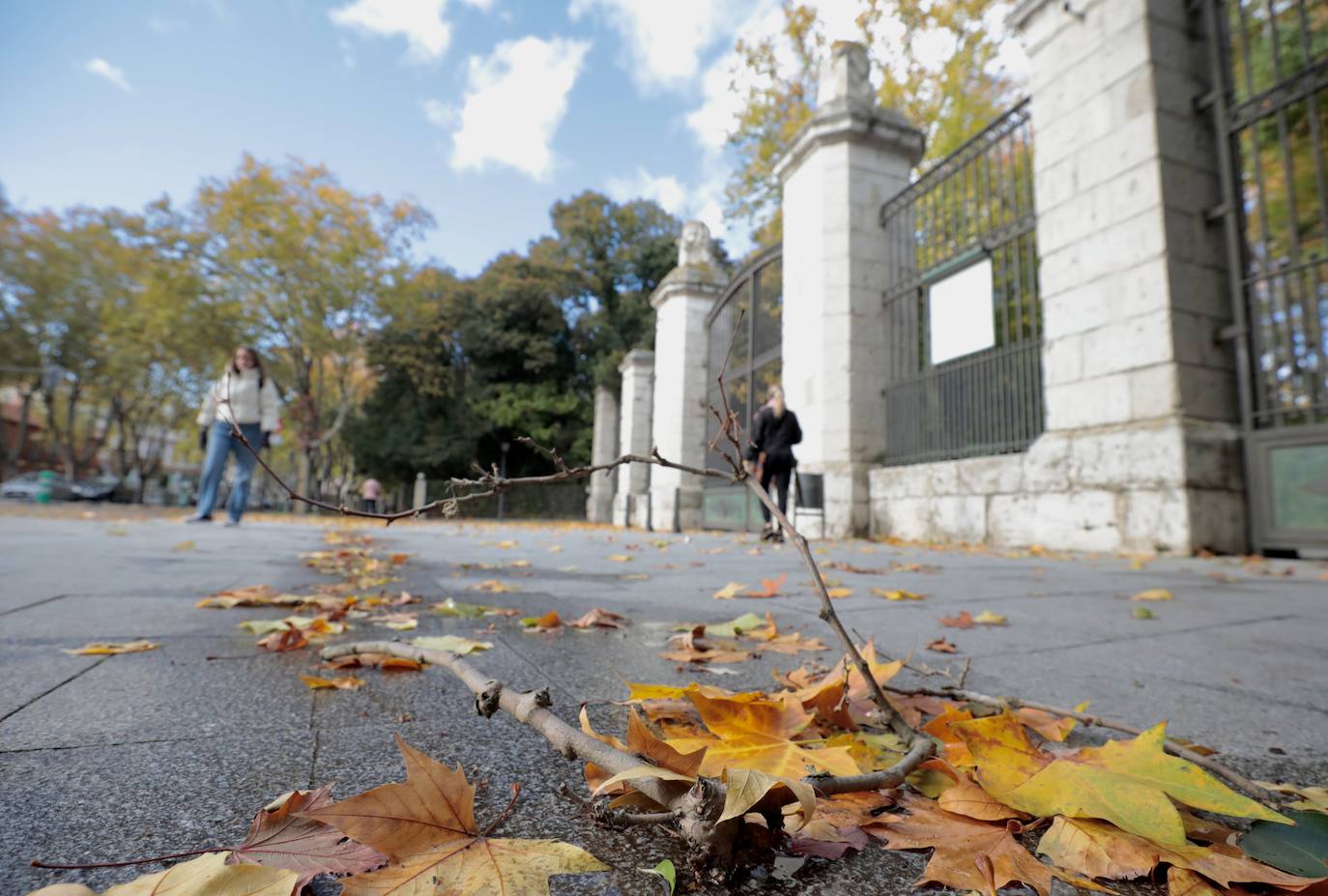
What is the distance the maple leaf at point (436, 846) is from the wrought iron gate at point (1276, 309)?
6132 millimetres

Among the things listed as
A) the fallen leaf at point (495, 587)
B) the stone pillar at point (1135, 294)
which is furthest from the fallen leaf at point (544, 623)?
the stone pillar at point (1135, 294)

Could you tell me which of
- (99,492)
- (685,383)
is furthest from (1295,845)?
(99,492)

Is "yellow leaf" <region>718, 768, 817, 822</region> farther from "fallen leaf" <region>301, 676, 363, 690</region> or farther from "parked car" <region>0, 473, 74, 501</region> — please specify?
"parked car" <region>0, 473, 74, 501</region>

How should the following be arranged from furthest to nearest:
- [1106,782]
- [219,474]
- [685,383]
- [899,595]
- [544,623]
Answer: [685,383]
[219,474]
[899,595]
[544,623]
[1106,782]

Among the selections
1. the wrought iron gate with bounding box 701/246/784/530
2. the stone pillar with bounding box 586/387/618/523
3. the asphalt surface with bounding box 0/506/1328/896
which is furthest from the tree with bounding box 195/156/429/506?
the asphalt surface with bounding box 0/506/1328/896

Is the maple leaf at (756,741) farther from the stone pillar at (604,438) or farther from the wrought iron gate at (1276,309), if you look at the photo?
the stone pillar at (604,438)

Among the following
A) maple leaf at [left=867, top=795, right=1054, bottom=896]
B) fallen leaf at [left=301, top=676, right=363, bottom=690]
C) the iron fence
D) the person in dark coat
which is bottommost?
maple leaf at [left=867, top=795, right=1054, bottom=896]

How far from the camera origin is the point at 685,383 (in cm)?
1244

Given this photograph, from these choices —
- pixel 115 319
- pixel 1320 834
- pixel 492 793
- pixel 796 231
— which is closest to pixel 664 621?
pixel 492 793

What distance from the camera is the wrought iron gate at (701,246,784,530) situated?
1034 centimetres

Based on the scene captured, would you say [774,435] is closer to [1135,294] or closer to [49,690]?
[1135,294]

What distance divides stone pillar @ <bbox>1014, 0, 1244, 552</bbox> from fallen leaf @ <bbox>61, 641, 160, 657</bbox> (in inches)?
229

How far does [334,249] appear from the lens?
18766mm

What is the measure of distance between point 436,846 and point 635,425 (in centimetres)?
1434
